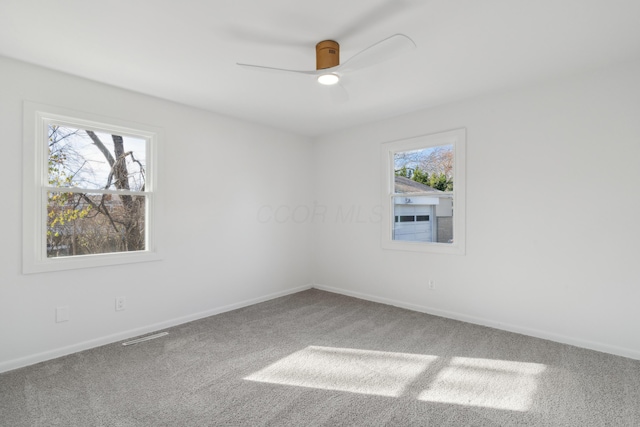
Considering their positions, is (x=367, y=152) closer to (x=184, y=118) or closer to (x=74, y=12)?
(x=184, y=118)

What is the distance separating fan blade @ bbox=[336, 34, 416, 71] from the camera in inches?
73.1

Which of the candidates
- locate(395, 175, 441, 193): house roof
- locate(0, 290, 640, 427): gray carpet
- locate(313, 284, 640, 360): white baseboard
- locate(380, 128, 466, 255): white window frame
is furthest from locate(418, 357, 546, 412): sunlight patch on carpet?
locate(395, 175, 441, 193): house roof

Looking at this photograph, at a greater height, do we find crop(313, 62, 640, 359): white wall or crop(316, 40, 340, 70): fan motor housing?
crop(316, 40, 340, 70): fan motor housing

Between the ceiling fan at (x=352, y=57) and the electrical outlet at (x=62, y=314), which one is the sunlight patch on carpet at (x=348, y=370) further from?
the ceiling fan at (x=352, y=57)

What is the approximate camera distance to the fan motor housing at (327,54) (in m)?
2.28

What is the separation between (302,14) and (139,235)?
8.68ft

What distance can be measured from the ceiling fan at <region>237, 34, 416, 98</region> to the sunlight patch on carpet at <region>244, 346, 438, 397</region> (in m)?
2.15

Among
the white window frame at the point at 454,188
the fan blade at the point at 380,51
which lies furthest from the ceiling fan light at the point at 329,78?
the white window frame at the point at 454,188

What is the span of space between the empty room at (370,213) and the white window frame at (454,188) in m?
0.02

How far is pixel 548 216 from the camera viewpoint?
3053mm

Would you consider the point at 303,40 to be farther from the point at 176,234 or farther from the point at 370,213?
the point at 370,213

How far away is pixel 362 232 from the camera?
4.55 meters

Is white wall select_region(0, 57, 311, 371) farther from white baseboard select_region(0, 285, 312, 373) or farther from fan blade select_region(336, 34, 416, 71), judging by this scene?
fan blade select_region(336, 34, 416, 71)

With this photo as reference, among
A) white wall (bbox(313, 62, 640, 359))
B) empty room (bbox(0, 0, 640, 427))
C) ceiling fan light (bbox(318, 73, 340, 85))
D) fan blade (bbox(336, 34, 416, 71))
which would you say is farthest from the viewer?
white wall (bbox(313, 62, 640, 359))
